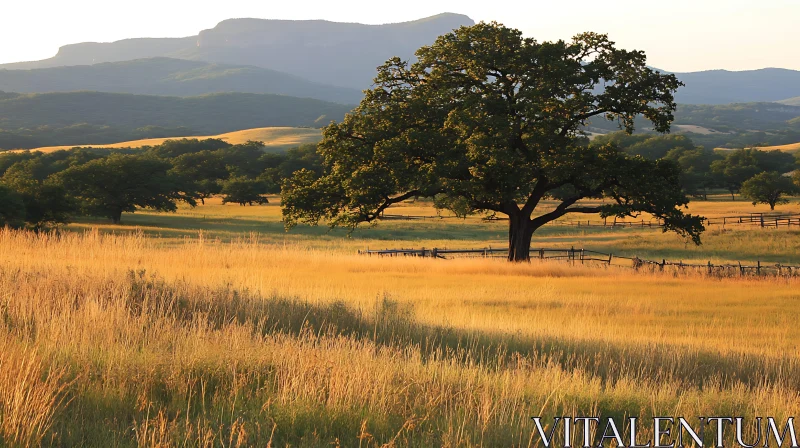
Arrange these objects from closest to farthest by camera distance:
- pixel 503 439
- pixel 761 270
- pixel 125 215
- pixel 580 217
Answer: pixel 503 439
pixel 761 270
pixel 125 215
pixel 580 217

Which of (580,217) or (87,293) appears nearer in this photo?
(87,293)

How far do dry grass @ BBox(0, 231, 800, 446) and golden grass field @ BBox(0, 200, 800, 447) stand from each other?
36 mm

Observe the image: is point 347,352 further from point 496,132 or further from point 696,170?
point 696,170

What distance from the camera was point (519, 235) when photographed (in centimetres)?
3359

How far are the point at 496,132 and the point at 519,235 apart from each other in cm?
592

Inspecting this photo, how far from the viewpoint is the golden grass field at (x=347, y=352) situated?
21.2 ft

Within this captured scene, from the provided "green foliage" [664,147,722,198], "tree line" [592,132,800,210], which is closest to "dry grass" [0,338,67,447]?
"tree line" [592,132,800,210]

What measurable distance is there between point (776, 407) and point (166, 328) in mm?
7126

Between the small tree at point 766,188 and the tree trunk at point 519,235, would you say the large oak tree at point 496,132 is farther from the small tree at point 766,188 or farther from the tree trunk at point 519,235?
Answer: the small tree at point 766,188

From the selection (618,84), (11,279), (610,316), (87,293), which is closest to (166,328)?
(87,293)

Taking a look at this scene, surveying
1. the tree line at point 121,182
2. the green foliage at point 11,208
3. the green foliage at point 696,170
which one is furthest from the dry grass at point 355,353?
the green foliage at point 696,170

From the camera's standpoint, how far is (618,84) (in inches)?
1221

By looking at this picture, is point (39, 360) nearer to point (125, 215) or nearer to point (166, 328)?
point (166, 328)

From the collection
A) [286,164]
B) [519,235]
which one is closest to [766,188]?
[286,164]
